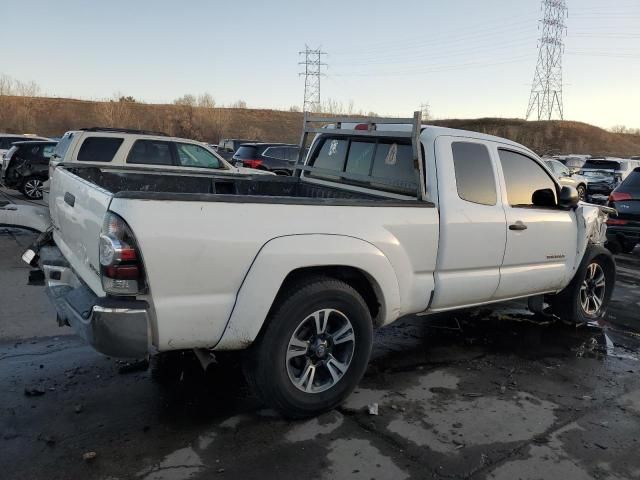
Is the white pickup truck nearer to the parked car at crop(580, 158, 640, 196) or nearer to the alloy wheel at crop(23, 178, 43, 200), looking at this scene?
the alloy wheel at crop(23, 178, 43, 200)

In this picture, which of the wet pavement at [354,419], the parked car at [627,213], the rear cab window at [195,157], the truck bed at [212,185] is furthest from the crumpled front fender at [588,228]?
the rear cab window at [195,157]

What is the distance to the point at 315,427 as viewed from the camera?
3.55 m

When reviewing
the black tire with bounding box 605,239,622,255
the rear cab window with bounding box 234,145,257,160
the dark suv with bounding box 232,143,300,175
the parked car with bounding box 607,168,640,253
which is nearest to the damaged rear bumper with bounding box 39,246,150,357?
the parked car with bounding box 607,168,640,253

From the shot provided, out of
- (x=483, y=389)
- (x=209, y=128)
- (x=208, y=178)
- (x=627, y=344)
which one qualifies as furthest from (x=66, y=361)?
(x=209, y=128)

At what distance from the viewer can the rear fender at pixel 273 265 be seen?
10.7ft

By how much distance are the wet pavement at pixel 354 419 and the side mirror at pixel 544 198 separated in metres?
1.37

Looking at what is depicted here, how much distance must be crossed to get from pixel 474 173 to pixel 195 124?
76.6m

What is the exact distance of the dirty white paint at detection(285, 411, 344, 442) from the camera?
3.42 m

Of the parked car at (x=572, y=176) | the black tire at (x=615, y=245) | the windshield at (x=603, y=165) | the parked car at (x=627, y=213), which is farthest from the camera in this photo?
the windshield at (x=603, y=165)

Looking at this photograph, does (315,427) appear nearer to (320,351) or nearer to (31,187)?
(320,351)

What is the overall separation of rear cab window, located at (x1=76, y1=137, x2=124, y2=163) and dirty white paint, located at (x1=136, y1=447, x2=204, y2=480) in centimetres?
836

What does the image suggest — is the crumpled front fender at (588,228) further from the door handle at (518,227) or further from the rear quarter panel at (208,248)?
the rear quarter panel at (208,248)

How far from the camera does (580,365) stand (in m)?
4.87

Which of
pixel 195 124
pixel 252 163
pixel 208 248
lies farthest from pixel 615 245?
pixel 195 124
